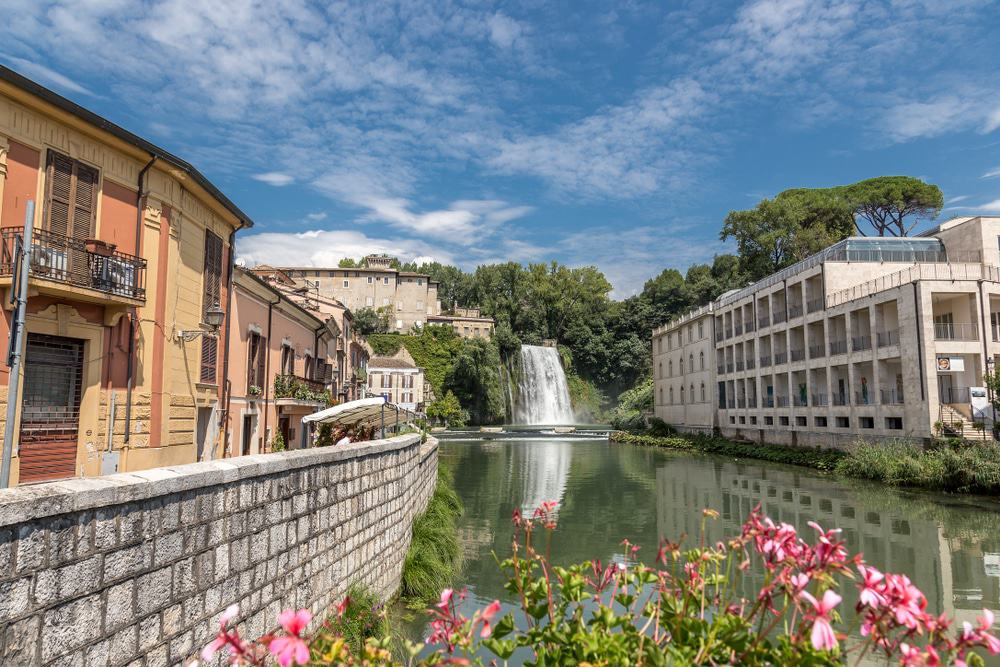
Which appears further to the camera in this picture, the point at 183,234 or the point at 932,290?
the point at 932,290

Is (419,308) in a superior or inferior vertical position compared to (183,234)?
superior

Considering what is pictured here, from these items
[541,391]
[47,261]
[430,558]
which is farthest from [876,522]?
[541,391]

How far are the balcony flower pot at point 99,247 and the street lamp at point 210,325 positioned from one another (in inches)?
81.1

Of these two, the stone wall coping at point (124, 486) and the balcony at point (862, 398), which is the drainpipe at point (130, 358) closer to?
the stone wall coping at point (124, 486)

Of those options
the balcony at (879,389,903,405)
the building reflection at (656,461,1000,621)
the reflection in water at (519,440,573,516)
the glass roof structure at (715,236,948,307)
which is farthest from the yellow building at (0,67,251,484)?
the glass roof structure at (715,236,948,307)

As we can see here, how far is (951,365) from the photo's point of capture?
25.5 m

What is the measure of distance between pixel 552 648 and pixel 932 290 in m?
29.3

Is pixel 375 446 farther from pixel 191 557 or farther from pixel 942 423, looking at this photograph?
pixel 942 423

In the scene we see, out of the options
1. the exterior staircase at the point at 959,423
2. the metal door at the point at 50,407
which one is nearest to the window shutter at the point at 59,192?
the metal door at the point at 50,407

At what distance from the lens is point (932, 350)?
25.7m

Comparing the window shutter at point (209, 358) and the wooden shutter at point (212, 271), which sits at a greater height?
the wooden shutter at point (212, 271)

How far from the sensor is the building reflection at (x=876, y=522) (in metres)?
11.4

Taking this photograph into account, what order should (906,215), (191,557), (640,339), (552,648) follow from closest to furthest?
(552,648), (191,557), (906,215), (640,339)

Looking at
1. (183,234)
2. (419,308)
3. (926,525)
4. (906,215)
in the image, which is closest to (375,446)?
(183,234)
